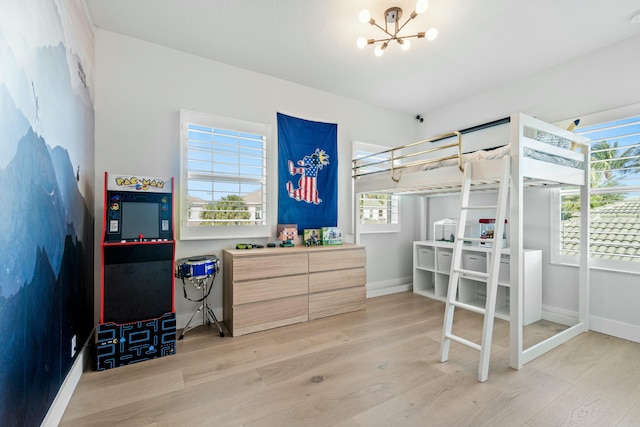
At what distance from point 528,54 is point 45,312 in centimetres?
459

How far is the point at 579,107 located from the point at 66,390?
5152mm

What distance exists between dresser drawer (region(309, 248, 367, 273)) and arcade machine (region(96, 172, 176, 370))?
1.47 m

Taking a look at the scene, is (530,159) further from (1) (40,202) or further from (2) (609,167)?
(1) (40,202)

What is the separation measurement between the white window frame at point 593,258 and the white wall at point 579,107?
2.3 inches

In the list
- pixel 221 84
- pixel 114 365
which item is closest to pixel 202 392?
pixel 114 365

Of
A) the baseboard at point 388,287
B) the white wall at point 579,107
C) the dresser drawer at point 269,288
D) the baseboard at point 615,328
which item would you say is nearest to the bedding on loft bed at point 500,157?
the white wall at point 579,107

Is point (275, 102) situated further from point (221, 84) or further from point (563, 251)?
point (563, 251)

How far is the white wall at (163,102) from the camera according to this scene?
2707mm

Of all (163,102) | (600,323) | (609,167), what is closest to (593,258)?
(600,323)

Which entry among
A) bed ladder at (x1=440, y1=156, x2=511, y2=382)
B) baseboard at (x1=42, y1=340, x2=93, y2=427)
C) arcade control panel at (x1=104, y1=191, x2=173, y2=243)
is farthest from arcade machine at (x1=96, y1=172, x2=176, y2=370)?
bed ladder at (x1=440, y1=156, x2=511, y2=382)

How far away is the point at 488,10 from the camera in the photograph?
2369 mm

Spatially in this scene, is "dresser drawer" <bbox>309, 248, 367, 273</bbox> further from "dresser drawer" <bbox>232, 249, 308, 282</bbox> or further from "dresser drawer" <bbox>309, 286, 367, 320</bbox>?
"dresser drawer" <bbox>309, 286, 367, 320</bbox>

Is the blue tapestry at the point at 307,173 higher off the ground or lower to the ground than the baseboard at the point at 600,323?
higher

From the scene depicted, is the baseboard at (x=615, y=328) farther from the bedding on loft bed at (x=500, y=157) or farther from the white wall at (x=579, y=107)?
the bedding on loft bed at (x=500, y=157)
